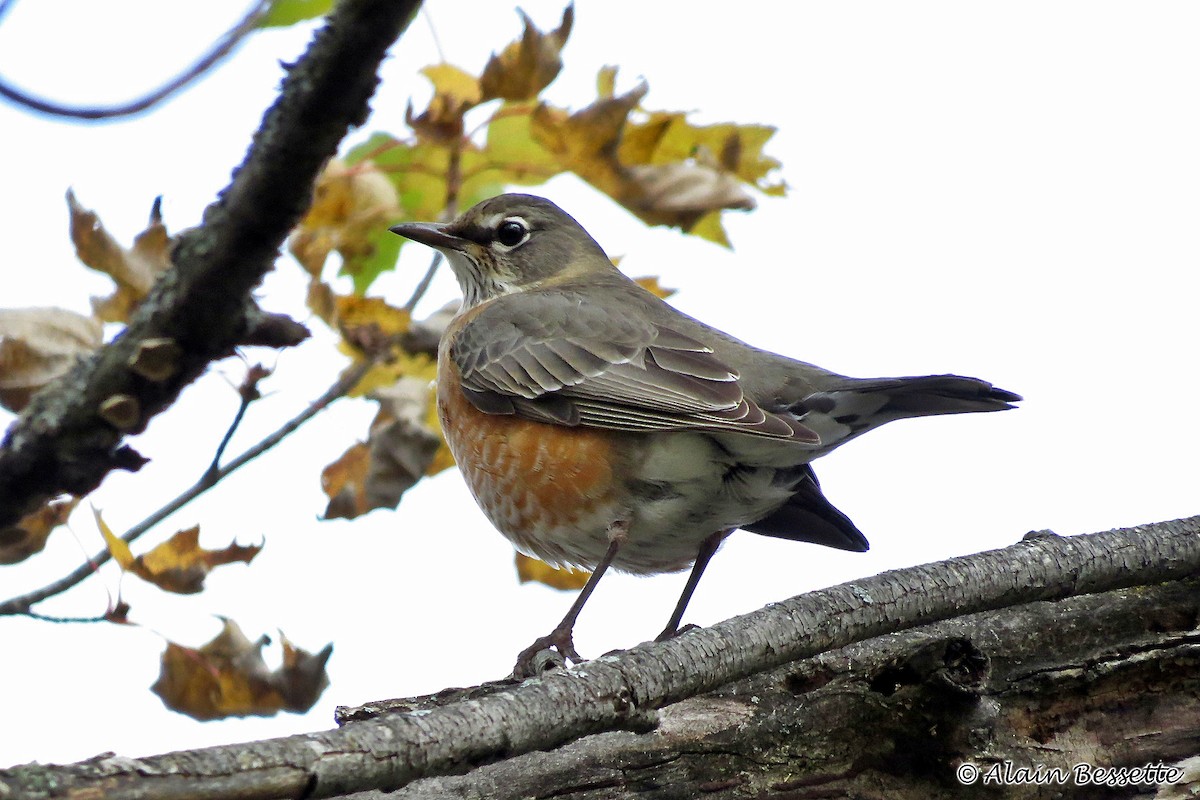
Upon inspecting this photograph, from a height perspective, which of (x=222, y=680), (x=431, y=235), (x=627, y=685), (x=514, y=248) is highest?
(x=514, y=248)

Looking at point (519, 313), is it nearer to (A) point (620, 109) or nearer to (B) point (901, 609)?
(A) point (620, 109)

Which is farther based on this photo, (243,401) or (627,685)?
(243,401)

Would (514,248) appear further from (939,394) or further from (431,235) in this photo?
(939,394)

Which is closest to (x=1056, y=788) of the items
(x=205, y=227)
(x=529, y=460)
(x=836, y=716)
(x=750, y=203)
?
(x=836, y=716)

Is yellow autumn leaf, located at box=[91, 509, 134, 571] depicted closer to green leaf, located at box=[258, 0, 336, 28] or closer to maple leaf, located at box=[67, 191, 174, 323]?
maple leaf, located at box=[67, 191, 174, 323]

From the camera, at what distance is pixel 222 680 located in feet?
9.61

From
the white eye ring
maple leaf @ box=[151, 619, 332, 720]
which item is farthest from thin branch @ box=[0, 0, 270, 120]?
the white eye ring

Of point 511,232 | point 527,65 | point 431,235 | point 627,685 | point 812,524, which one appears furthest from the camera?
point 511,232

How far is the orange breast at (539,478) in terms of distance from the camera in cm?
384

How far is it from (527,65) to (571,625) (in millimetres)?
1649

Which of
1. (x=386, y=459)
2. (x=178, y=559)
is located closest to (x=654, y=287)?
(x=386, y=459)

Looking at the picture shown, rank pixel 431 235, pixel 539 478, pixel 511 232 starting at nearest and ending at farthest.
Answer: pixel 539 478 < pixel 431 235 < pixel 511 232

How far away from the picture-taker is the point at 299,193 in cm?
190

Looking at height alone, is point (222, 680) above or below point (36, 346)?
below
